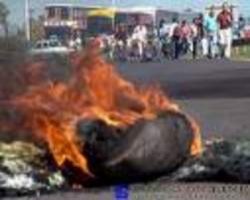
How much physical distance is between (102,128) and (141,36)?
32.5 metres

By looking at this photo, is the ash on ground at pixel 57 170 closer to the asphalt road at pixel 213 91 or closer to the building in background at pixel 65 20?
the asphalt road at pixel 213 91

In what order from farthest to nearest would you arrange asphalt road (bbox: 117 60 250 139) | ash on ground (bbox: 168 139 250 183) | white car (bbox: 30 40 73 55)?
asphalt road (bbox: 117 60 250 139) → white car (bbox: 30 40 73 55) → ash on ground (bbox: 168 139 250 183)

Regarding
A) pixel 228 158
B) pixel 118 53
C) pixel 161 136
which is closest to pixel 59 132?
pixel 161 136

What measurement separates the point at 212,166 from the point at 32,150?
1.50 metres

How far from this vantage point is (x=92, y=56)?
31.7 feet

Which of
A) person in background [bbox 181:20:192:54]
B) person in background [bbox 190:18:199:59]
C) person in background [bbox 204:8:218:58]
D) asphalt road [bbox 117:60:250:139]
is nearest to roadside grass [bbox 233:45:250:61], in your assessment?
person in background [bbox 204:8:218:58]

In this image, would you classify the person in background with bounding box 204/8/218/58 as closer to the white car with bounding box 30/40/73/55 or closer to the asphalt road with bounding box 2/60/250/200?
the asphalt road with bounding box 2/60/250/200

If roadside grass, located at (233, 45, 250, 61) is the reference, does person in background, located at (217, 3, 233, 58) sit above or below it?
above

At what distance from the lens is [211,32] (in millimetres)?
36625

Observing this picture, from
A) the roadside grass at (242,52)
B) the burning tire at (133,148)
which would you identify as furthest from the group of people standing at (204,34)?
the burning tire at (133,148)

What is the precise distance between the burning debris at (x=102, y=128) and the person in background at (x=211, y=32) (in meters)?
27.1

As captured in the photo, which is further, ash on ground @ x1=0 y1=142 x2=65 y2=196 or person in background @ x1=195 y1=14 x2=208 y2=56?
person in background @ x1=195 y1=14 x2=208 y2=56

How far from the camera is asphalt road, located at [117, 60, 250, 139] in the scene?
14.4m

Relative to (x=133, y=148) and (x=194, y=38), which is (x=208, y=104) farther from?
(x=194, y=38)
